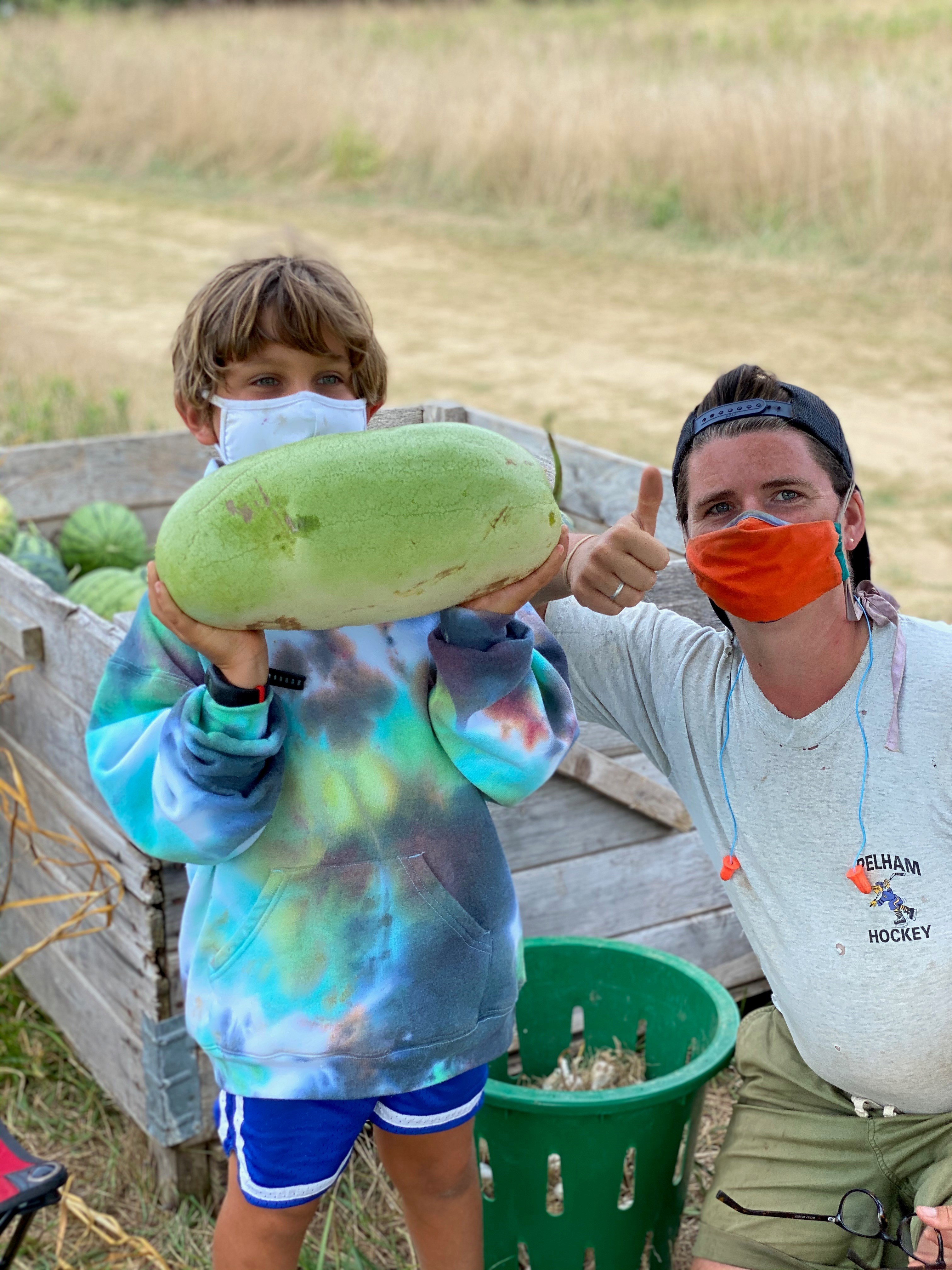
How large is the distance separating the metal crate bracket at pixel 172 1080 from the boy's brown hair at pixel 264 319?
1.38 m

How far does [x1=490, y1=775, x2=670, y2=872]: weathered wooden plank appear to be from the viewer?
2.86m

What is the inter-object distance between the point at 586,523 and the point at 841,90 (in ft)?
36.4

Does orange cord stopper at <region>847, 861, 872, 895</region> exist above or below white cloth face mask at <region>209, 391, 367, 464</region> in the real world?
below

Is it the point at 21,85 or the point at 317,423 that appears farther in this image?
the point at 21,85

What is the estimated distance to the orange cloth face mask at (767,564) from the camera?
1839mm

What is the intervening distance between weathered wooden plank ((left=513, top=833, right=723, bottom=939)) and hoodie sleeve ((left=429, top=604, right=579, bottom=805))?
41.9 inches

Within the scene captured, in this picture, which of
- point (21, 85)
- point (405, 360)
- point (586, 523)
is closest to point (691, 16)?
point (21, 85)

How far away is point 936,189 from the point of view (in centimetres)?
1189

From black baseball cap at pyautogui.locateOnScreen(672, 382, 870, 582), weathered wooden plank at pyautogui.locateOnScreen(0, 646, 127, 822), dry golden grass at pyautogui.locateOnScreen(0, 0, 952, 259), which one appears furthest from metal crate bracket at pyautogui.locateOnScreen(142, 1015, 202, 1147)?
dry golden grass at pyautogui.locateOnScreen(0, 0, 952, 259)

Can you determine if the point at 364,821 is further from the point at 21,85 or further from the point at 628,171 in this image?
the point at 21,85

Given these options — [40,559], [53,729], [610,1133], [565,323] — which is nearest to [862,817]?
[610,1133]

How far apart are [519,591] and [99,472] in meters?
3.23

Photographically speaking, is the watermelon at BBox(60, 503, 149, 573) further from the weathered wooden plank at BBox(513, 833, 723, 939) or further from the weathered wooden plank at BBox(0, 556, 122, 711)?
the weathered wooden plank at BBox(513, 833, 723, 939)

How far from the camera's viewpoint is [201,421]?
6.36 feet
